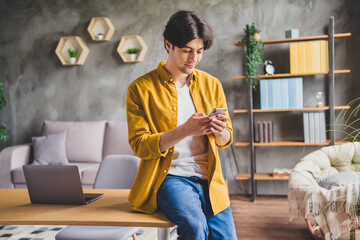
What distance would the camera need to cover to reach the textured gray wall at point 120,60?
4191mm

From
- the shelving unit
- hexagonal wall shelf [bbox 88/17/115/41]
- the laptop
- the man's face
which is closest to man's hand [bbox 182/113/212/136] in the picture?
the man's face

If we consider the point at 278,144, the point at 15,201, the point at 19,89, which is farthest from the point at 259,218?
the point at 19,89

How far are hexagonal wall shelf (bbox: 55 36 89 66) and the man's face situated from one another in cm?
347

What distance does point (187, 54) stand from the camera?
1491 mm

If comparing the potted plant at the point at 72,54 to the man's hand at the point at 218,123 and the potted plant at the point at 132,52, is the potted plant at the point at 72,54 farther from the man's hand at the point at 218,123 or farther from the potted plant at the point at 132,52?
the man's hand at the point at 218,123

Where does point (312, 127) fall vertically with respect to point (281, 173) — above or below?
above

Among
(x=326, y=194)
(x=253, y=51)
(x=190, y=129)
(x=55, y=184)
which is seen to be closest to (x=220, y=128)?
(x=190, y=129)

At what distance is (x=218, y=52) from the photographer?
4453mm

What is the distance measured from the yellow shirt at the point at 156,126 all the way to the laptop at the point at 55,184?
247mm

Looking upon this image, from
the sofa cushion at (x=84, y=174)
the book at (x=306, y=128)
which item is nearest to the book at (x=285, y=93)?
the book at (x=306, y=128)

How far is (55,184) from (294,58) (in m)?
3.16

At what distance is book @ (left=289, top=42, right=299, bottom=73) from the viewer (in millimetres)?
3928

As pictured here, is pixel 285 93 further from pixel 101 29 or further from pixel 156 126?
pixel 156 126

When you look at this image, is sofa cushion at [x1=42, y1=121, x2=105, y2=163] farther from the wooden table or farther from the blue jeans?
the blue jeans
